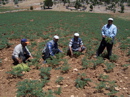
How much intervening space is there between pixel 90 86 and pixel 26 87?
2006 millimetres

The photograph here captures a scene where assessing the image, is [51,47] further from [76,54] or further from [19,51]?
[19,51]

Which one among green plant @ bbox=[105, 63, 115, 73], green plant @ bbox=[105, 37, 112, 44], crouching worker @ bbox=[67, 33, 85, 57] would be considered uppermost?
green plant @ bbox=[105, 37, 112, 44]

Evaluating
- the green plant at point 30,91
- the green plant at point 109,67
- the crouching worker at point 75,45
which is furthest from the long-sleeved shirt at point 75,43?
the green plant at point 30,91

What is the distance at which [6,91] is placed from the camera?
14.0 ft

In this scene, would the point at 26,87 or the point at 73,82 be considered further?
the point at 73,82

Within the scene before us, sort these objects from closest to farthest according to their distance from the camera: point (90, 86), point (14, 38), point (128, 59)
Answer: point (90, 86) < point (128, 59) < point (14, 38)

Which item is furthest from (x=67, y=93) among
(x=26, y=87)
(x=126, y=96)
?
(x=126, y=96)

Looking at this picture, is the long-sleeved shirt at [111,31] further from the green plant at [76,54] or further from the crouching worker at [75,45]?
the green plant at [76,54]

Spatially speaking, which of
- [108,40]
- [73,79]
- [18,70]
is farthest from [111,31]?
[18,70]

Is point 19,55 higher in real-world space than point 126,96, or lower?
higher

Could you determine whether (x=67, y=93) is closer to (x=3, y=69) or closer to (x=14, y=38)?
(x=3, y=69)

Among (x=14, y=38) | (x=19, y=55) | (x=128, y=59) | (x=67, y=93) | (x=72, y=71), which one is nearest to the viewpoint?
(x=67, y=93)

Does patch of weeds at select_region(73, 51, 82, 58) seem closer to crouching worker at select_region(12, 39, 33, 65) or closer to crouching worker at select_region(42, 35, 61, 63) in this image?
crouching worker at select_region(42, 35, 61, 63)

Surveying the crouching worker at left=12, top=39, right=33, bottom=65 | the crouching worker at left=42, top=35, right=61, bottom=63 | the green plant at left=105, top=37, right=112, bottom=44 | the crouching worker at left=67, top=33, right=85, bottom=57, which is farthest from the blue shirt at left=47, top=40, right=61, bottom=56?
the green plant at left=105, top=37, right=112, bottom=44
